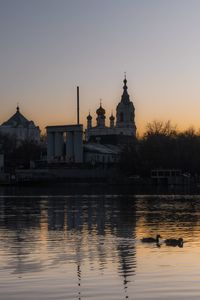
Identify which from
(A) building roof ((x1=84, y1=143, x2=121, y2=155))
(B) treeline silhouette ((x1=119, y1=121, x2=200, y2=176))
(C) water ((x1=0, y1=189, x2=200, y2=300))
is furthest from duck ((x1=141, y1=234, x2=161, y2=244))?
(A) building roof ((x1=84, y1=143, x2=121, y2=155))

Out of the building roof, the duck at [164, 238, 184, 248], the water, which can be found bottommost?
the water

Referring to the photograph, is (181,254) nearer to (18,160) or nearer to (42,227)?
(42,227)

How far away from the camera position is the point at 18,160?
184750mm

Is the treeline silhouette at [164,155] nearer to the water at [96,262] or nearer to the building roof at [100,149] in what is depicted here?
the building roof at [100,149]

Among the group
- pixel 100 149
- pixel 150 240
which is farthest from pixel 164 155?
pixel 150 240

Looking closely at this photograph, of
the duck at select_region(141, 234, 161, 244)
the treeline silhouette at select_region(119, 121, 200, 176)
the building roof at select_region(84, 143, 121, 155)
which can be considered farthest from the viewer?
the building roof at select_region(84, 143, 121, 155)

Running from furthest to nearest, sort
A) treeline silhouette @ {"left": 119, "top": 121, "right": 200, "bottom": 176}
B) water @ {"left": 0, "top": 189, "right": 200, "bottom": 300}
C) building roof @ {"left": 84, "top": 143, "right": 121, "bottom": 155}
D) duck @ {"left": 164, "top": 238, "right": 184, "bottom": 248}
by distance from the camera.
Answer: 1. building roof @ {"left": 84, "top": 143, "right": 121, "bottom": 155}
2. treeline silhouette @ {"left": 119, "top": 121, "right": 200, "bottom": 176}
3. duck @ {"left": 164, "top": 238, "right": 184, "bottom": 248}
4. water @ {"left": 0, "top": 189, "right": 200, "bottom": 300}

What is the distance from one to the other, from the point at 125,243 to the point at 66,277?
30.9ft

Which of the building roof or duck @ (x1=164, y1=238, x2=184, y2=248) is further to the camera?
the building roof

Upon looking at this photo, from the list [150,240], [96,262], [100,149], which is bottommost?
[96,262]

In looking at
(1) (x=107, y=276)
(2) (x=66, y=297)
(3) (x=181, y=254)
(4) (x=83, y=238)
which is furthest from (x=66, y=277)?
(4) (x=83, y=238)

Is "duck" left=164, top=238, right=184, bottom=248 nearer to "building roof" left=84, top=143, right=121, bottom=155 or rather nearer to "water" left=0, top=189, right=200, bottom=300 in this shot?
"water" left=0, top=189, right=200, bottom=300

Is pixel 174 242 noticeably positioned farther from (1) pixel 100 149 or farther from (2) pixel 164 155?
(1) pixel 100 149

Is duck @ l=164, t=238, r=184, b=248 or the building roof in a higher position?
the building roof
